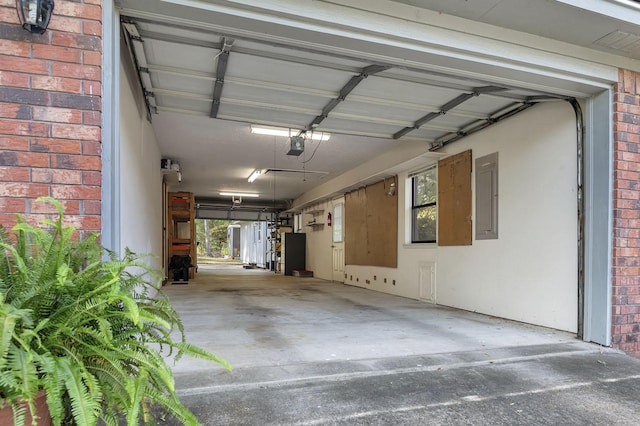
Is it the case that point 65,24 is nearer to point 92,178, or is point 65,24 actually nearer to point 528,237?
point 92,178

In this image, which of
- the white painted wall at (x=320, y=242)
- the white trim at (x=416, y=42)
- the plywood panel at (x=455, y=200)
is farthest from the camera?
the white painted wall at (x=320, y=242)

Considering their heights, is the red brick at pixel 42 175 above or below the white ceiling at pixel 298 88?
below

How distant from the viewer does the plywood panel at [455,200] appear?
227 inches

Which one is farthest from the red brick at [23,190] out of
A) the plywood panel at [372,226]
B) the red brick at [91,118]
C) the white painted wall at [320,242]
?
the white painted wall at [320,242]

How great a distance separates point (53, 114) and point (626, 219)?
14.3 ft

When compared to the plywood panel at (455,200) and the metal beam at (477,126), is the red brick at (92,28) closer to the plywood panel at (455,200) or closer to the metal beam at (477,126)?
the metal beam at (477,126)

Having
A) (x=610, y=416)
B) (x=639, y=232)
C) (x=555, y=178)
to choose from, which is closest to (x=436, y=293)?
(x=555, y=178)

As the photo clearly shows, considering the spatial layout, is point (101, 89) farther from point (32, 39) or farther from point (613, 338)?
point (613, 338)

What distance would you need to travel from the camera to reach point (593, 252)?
360 centimetres

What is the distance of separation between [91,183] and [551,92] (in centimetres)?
383

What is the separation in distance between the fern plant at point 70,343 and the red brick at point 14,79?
35.6 inches

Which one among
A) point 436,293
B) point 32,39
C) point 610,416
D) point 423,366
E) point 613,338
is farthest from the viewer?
point 436,293

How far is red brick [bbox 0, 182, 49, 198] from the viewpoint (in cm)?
193

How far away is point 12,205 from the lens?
1.93m
